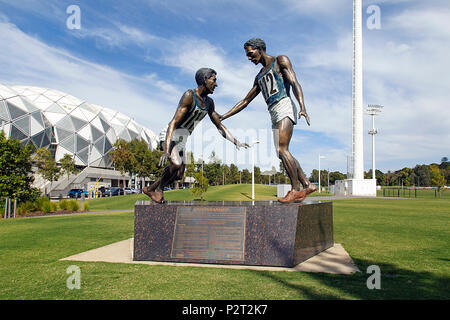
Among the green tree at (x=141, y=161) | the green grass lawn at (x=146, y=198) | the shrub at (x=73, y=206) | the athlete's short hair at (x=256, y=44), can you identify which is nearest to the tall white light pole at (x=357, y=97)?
the green grass lawn at (x=146, y=198)

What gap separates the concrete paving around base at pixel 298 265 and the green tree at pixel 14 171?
38.9ft

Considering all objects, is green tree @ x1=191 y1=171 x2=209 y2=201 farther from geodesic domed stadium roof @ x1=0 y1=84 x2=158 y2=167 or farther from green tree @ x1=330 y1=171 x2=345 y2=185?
green tree @ x1=330 y1=171 x2=345 y2=185

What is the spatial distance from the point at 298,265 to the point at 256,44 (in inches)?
148

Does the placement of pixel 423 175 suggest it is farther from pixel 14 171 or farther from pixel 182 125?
pixel 182 125

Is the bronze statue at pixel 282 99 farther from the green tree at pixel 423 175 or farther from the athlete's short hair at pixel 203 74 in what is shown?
the green tree at pixel 423 175

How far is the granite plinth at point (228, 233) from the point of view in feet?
15.5

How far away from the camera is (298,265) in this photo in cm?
475

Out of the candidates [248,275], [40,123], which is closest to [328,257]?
[248,275]

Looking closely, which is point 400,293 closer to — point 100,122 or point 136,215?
point 136,215

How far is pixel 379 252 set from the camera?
5.89m

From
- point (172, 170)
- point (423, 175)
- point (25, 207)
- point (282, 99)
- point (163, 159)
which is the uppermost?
point (423, 175)

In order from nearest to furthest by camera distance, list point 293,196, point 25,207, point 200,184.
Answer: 1. point 293,196
2. point 25,207
3. point 200,184

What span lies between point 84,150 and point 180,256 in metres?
52.6

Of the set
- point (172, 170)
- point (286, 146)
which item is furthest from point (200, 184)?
point (286, 146)
